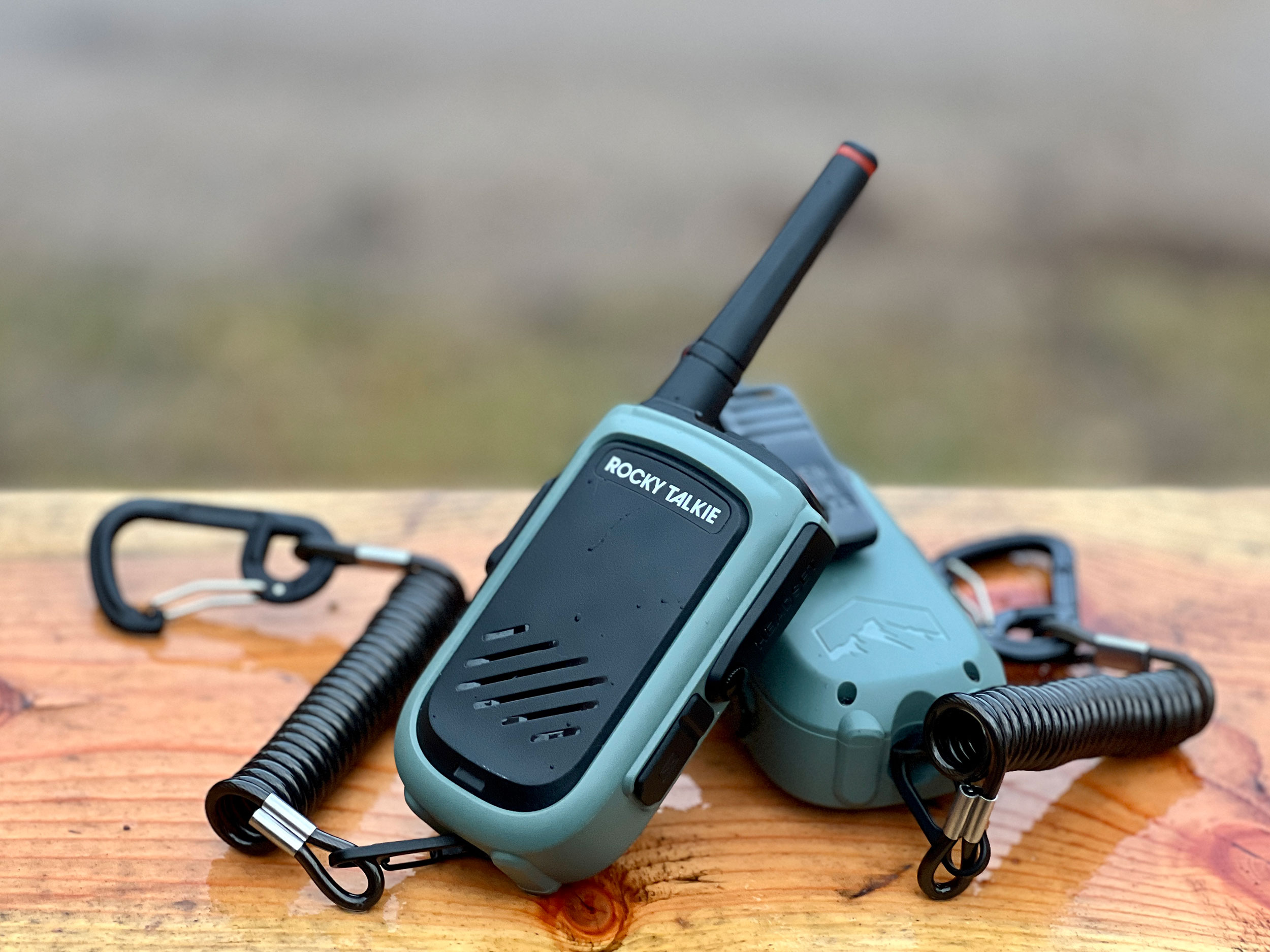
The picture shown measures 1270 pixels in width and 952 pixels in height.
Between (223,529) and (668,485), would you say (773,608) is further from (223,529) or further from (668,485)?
(223,529)

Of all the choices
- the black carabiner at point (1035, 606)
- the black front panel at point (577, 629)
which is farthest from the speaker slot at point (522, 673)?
the black carabiner at point (1035, 606)

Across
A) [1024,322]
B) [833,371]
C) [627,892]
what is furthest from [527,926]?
[1024,322]

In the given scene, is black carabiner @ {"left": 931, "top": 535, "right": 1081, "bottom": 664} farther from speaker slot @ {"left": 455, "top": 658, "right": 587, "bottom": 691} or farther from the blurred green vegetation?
the blurred green vegetation

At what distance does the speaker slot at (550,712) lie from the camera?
2.37 ft

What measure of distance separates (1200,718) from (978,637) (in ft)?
0.65

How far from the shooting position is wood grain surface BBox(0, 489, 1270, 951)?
77 cm

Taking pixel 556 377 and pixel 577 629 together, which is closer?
pixel 577 629

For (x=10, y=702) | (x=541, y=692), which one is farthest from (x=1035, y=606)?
(x=10, y=702)

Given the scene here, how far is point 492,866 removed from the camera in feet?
2.60

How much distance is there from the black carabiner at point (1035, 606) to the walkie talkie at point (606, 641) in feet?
0.80

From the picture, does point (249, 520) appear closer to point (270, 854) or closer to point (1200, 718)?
point (270, 854)

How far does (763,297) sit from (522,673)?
0.35m

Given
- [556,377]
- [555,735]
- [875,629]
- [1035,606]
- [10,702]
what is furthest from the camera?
[556,377]

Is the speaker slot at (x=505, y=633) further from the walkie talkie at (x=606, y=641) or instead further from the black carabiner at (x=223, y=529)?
the black carabiner at (x=223, y=529)
